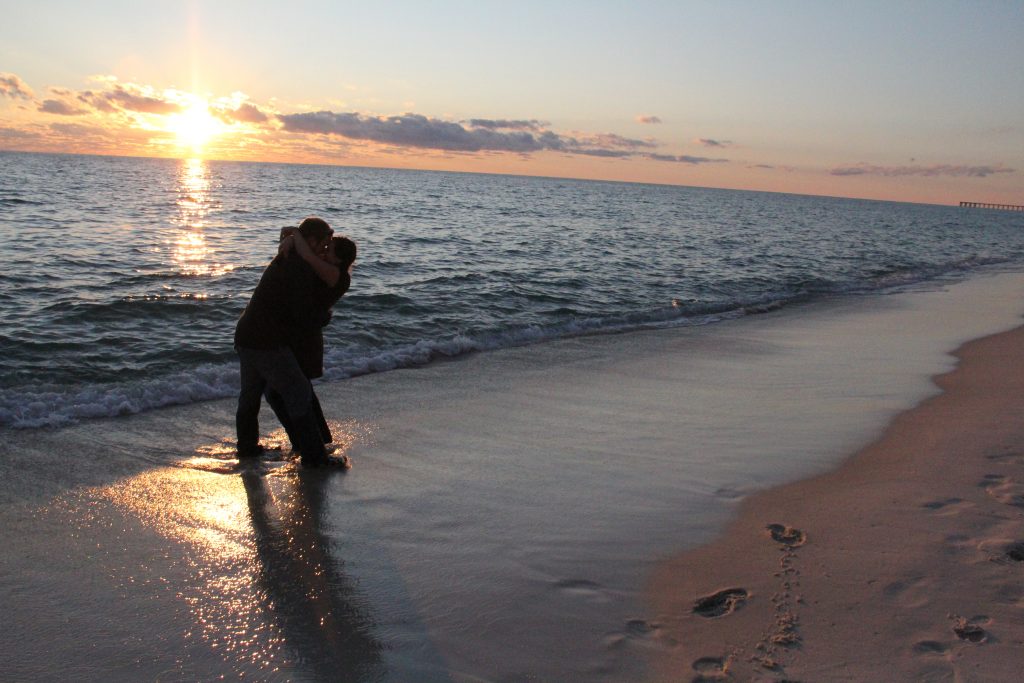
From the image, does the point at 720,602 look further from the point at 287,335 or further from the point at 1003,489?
the point at 287,335

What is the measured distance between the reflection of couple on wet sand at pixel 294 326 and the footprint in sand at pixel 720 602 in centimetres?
303

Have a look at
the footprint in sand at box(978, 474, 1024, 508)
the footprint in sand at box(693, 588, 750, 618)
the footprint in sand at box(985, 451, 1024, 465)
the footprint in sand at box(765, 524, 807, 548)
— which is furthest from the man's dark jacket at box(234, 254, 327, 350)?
the footprint in sand at box(985, 451, 1024, 465)

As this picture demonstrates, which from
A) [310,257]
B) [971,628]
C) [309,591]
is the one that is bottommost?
[309,591]

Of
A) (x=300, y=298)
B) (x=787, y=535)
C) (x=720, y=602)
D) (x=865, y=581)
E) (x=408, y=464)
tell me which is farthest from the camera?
(x=408, y=464)

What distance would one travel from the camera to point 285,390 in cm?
554

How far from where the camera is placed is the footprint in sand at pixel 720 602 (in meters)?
3.71

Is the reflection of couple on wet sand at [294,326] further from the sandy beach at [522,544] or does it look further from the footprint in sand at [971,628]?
the footprint in sand at [971,628]

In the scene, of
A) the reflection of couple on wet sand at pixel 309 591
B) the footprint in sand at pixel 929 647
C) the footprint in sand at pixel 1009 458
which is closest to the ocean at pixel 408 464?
the reflection of couple on wet sand at pixel 309 591

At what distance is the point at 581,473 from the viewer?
18.6 feet

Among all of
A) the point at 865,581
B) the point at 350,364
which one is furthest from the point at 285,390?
the point at 865,581

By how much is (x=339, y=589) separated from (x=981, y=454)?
5160 millimetres

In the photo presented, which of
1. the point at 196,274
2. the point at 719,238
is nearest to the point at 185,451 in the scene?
the point at 196,274

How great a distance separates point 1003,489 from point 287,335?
16.9 ft

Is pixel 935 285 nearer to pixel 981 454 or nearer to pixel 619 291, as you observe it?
pixel 619 291
